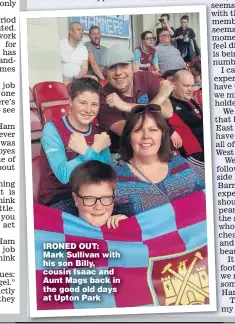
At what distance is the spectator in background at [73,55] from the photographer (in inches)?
57.5

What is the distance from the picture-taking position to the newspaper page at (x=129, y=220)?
1.46 m

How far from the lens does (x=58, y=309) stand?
147cm

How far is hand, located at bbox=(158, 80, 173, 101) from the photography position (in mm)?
1471

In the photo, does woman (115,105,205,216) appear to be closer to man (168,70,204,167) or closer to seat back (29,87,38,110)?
man (168,70,204,167)

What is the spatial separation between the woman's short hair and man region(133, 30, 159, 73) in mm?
75

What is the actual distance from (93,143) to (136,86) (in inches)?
5.2

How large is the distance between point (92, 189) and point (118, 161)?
2.8 inches

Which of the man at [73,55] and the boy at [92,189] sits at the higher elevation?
the man at [73,55]

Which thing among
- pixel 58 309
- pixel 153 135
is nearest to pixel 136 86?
pixel 153 135

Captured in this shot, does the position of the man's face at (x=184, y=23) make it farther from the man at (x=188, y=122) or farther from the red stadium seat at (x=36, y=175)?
the red stadium seat at (x=36, y=175)

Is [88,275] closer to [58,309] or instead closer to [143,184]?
[58,309]

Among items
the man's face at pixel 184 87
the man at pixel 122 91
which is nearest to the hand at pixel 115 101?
the man at pixel 122 91

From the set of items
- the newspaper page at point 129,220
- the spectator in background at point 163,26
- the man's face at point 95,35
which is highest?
the spectator in background at point 163,26

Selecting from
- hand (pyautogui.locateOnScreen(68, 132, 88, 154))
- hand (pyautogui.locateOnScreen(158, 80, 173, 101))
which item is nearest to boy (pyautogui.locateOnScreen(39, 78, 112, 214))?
hand (pyautogui.locateOnScreen(68, 132, 88, 154))
